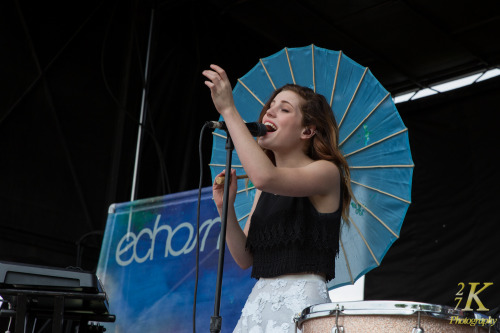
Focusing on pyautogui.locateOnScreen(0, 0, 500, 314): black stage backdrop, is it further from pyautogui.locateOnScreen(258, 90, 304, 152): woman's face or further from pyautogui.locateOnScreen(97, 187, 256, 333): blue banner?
pyautogui.locateOnScreen(258, 90, 304, 152): woman's face

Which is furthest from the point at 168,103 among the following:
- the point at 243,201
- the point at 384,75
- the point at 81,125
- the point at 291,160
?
the point at 291,160

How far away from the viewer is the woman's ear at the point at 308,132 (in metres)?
2.33

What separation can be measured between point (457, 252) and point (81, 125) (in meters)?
3.30

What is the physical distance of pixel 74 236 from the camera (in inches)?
210

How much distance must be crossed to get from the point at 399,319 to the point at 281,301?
45 centimetres

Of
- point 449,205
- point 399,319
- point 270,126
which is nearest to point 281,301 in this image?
point 399,319

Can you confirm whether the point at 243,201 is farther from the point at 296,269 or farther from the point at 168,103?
the point at 168,103

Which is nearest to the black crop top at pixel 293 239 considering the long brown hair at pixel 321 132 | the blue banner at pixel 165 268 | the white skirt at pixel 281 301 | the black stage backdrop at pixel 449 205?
the white skirt at pixel 281 301

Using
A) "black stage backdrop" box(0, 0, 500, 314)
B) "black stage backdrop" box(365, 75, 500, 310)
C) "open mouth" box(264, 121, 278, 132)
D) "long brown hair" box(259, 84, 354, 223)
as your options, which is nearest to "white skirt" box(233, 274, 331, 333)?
"long brown hair" box(259, 84, 354, 223)

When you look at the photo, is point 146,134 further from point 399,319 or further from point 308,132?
point 399,319

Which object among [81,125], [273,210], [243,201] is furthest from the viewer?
[81,125]

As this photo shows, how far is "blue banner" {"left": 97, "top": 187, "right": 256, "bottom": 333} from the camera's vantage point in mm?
3322

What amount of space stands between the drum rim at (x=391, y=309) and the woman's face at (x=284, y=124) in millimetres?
648

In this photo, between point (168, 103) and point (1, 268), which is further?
point (168, 103)
